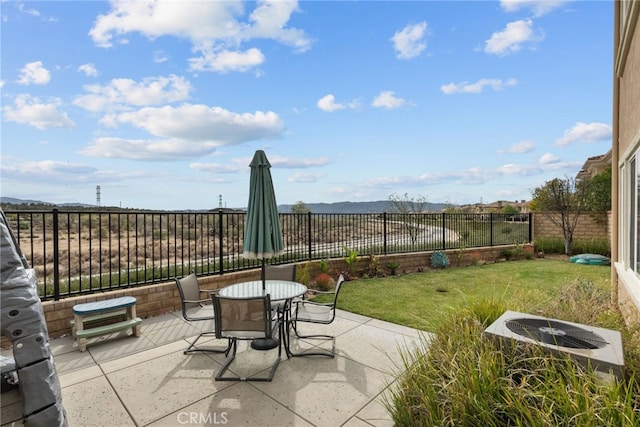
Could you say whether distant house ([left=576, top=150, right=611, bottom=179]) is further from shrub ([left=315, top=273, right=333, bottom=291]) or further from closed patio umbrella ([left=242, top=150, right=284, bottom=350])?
closed patio umbrella ([left=242, top=150, right=284, bottom=350])

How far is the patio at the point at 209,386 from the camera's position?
8.38 feet

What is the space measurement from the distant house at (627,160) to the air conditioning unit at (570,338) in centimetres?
103

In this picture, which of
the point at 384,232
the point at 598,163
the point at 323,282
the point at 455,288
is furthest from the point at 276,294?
the point at 598,163

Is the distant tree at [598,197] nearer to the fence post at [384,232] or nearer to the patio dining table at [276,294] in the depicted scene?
the fence post at [384,232]

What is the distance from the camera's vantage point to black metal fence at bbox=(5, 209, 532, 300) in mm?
4676

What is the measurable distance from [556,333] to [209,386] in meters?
3.23

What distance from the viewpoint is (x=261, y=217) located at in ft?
13.0

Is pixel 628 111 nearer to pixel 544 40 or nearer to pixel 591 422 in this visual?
pixel 544 40

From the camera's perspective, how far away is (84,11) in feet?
16.8

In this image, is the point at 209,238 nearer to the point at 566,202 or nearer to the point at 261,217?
the point at 261,217

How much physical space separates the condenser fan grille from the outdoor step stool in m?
4.80

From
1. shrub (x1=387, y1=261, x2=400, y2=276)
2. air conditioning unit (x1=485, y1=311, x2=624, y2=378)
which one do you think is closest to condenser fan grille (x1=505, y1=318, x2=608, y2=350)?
air conditioning unit (x1=485, y1=311, x2=624, y2=378)

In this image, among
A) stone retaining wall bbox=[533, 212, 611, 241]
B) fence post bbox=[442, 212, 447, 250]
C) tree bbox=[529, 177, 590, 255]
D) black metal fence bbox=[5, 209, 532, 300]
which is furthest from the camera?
tree bbox=[529, 177, 590, 255]

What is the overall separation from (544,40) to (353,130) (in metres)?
6.61
